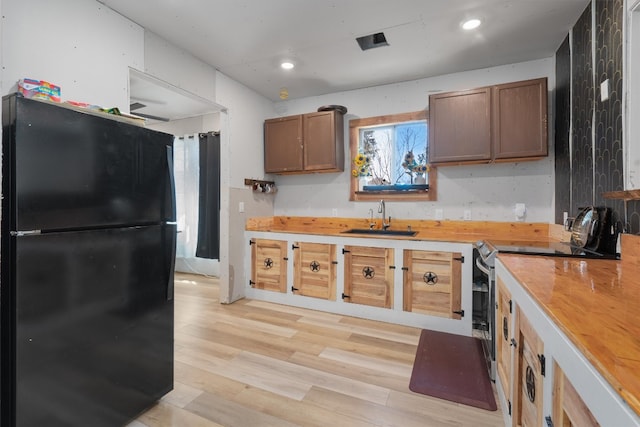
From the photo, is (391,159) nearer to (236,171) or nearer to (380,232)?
(380,232)

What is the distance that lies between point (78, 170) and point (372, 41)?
2.51 m

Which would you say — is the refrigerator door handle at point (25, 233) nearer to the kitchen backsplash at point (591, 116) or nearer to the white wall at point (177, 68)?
the white wall at point (177, 68)

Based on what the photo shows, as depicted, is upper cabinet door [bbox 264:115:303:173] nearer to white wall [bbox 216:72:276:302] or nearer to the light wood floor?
white wall [bbox 216:72:276:302]

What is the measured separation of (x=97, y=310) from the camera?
1.43 metres

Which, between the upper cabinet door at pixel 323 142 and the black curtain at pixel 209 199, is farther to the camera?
the black curtain at pixel 209 199

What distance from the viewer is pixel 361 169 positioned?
3744 millimetres

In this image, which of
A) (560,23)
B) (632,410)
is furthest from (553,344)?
(560,23)

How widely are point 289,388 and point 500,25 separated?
10.6 ft

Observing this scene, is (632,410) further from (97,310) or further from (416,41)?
(416,41)

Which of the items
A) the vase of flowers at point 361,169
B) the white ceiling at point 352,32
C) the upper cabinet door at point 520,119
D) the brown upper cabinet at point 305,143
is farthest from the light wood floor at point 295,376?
the white ceiling at point 352,32

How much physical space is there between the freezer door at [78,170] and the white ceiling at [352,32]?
50.8 inches

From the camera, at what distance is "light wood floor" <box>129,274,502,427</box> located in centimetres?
166

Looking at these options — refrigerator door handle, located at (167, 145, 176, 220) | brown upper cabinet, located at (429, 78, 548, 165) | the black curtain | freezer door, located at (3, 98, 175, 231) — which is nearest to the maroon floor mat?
brown upper cabinet, located at (429, 78, 548, 165)

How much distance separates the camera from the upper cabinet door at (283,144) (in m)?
3.79
